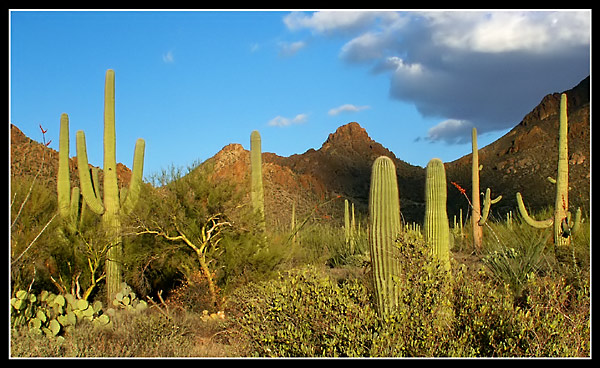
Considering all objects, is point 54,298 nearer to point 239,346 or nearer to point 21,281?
point 21,281

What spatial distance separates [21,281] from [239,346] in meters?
4.34

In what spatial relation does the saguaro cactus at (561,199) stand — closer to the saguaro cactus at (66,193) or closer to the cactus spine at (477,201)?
the cactus spine at (477,201)

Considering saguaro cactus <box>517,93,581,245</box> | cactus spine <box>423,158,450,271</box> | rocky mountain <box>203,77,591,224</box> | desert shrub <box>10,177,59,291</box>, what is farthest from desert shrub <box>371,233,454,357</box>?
rocky mountain <box>203,77,591,224</box>

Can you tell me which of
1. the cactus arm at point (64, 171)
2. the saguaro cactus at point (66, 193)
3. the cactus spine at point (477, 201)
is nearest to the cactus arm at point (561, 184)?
the cactus spine at point (477, 201)

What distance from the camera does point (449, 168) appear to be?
47.3 meters

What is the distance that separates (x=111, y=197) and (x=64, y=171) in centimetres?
208

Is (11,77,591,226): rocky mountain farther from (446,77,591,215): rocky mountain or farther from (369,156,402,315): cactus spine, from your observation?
(369,156,402,315): cactus spine

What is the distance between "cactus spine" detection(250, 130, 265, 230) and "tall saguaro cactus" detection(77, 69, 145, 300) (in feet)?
7.91

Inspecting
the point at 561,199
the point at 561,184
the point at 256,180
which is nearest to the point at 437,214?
the point at 256,180

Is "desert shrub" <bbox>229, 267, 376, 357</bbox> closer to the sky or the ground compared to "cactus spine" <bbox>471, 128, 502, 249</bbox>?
closer to the ground

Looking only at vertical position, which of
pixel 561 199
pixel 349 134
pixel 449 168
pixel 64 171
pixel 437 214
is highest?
pixel 349 134

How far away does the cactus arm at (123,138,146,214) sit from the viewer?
11.1 m

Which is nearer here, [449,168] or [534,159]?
[534,159]

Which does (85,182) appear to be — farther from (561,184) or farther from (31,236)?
(561,184)
